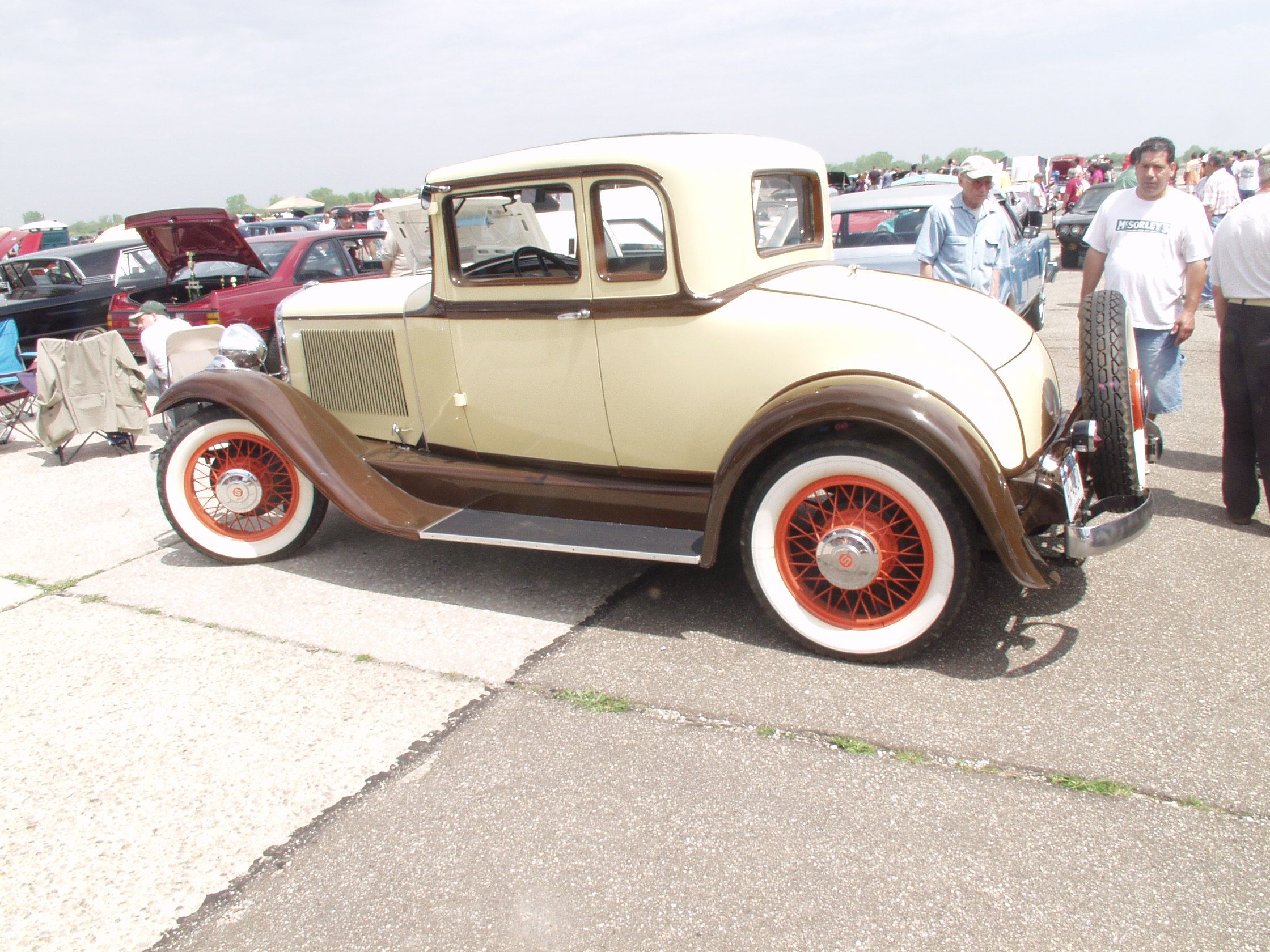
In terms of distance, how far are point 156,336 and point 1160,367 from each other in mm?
7003

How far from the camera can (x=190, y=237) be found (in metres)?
7.04

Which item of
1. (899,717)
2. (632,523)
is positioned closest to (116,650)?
(632,523)

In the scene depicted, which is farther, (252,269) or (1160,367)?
(252,269)

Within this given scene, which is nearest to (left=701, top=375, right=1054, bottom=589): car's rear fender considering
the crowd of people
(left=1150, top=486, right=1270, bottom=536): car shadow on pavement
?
the crowd of people

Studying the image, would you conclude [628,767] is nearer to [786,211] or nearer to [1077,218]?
[786,211]

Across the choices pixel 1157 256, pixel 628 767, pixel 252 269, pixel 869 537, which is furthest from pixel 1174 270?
pixel 252 269

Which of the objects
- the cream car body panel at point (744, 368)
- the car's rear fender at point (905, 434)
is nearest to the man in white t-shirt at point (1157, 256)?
the cream car body panel at point (744, 368)

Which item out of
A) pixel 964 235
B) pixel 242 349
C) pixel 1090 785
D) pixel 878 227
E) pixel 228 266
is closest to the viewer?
pixel 1090 785

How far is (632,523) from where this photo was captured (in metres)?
3.70

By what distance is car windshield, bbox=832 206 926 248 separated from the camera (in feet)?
26.8

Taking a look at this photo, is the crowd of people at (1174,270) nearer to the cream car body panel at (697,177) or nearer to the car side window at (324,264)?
the cream car body panel at (697,177)

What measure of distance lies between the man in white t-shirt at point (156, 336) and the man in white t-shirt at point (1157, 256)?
6.18 meters

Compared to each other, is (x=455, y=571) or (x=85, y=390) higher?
(x=85, y=390)

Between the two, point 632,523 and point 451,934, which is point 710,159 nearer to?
point 632,523
